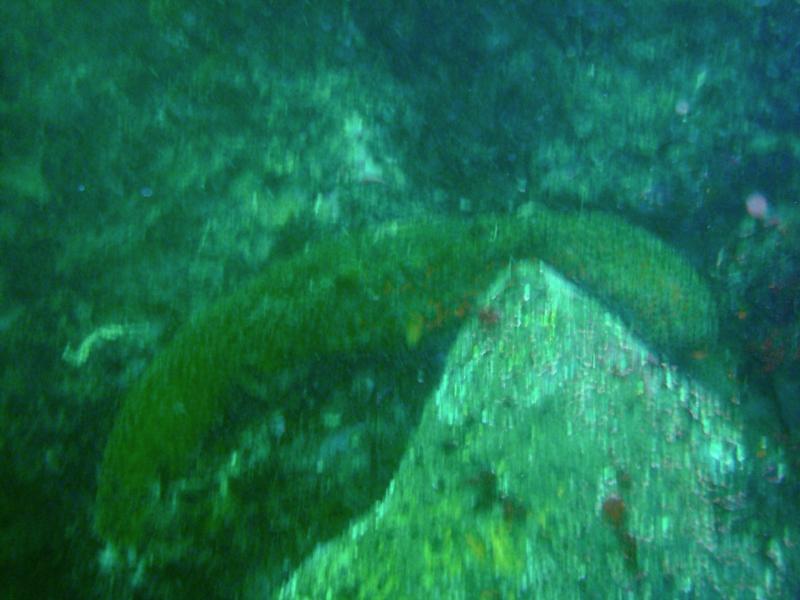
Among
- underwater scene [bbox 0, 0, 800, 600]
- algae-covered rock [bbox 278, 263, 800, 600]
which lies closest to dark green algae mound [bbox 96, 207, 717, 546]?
underwater scene [bbox 0, 0, 800, 600]

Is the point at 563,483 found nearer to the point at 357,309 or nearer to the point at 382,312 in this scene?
the point at 382,312

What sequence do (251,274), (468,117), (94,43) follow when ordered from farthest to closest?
(468,117) → (94,43) → (251,274)

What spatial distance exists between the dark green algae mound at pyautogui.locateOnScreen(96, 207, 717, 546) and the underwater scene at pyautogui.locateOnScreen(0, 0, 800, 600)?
0.6 inches

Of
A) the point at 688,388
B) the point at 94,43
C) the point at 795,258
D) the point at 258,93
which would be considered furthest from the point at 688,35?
the point at 94,43

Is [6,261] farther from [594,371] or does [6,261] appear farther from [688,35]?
[688,35]

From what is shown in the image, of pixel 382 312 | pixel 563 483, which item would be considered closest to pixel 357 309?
pixel 382 312

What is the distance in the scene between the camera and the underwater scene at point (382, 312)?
2512mm

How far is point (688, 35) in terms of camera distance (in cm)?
441

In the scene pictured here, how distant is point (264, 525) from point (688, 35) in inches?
190

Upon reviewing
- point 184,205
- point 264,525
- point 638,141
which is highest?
point 638,141

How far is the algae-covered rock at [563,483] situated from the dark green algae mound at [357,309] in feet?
0.98

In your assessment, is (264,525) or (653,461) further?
(653,461)

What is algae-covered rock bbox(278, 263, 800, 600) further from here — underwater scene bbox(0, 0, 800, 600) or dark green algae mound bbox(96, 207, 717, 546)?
dark green algae mound bbox(96, 207, 717, 546)

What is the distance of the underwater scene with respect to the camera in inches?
98.9
